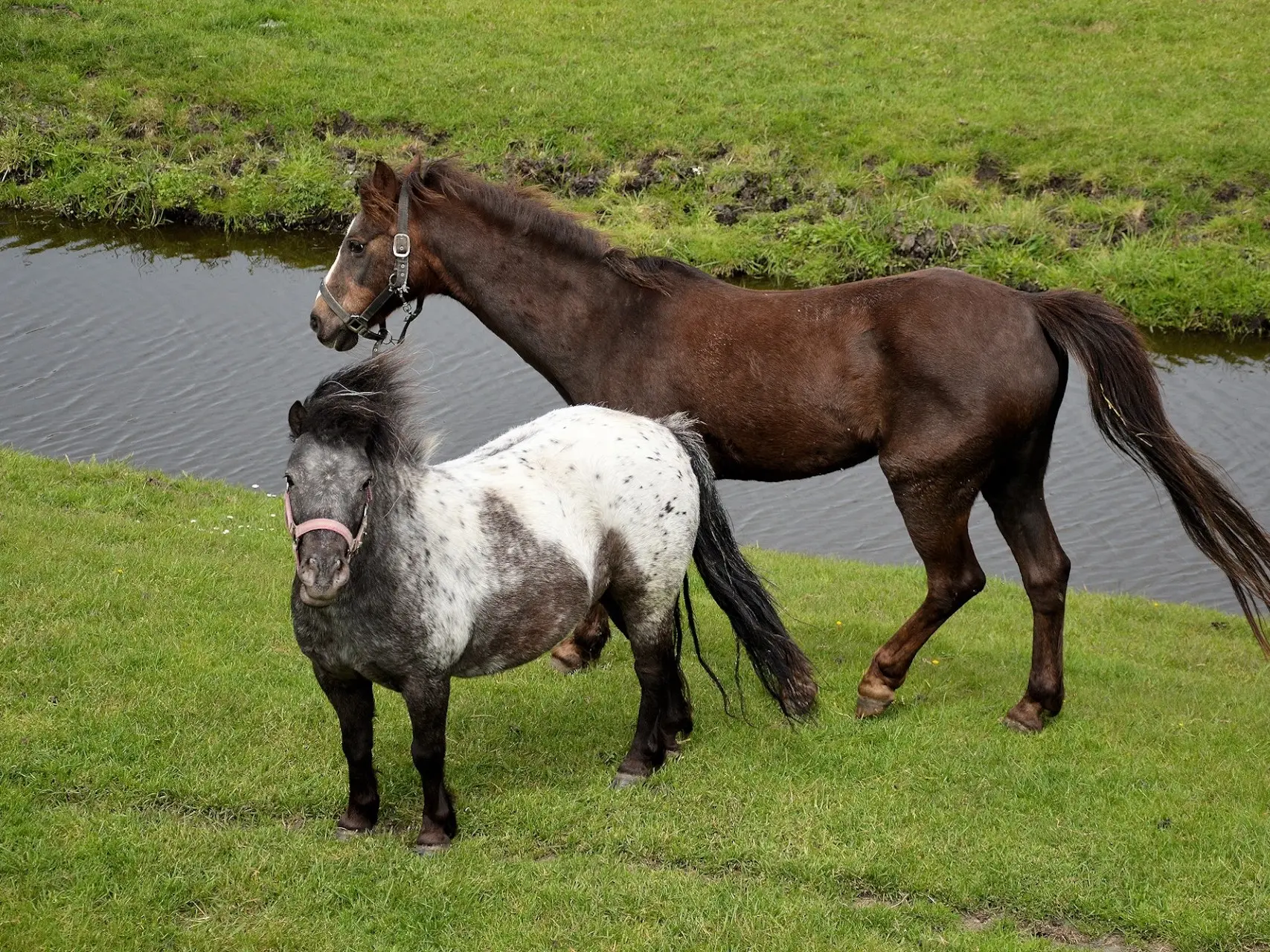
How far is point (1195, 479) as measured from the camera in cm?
660

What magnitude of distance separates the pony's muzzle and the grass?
124cm

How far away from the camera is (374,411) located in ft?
16.3

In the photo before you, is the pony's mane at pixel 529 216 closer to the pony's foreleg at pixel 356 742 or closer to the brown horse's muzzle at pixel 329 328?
the brown horse's muzzle at pixel 329 328

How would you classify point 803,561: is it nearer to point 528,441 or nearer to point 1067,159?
point 528,441

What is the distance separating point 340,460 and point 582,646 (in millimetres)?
3155

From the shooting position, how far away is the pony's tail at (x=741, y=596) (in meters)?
6.35

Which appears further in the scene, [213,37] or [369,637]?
[213,37]

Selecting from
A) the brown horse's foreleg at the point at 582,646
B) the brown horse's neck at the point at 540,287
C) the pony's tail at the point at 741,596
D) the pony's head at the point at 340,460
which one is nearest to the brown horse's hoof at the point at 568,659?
the brown horse's foreleg at the point at 582,646

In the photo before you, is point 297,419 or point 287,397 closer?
point 297,419


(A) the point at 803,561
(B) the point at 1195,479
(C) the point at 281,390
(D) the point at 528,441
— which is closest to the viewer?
(D) the point at 528,441

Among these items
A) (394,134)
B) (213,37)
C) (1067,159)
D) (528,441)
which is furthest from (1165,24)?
(528,441)

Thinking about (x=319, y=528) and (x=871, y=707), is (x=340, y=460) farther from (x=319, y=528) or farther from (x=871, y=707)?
(x=871, y=707)

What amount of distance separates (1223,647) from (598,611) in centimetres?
491

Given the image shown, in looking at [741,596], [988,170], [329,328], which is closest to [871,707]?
[741,596]
